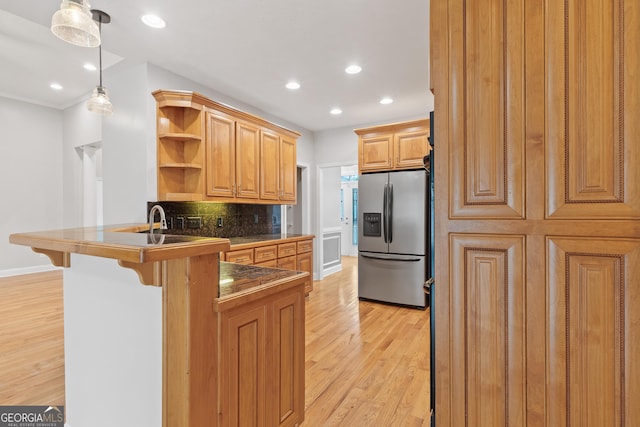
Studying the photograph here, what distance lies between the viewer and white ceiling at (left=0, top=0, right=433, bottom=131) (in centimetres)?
232

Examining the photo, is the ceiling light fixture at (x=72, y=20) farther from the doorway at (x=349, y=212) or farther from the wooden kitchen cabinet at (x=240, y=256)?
the doorway at (x=349, y=212)

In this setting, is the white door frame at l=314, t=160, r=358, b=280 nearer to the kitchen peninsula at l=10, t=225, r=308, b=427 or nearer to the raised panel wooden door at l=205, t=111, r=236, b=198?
the raised panel wooden door at l=205, t=111, r=236, b=198

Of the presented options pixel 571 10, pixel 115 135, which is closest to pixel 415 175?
pixel 571 10

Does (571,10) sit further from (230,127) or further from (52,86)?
(52,86)

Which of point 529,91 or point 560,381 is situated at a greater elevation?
point 529,91

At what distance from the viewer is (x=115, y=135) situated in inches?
135

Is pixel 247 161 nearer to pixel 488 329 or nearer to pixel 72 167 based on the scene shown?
pixel 488 329

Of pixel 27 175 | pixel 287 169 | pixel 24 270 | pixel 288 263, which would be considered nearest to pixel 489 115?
pixel 288 263

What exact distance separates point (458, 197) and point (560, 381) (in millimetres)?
639

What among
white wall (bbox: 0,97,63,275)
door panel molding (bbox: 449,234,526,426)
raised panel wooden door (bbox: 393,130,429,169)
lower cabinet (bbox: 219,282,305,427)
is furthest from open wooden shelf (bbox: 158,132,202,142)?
white wall (bbox: 0,97,63,275)

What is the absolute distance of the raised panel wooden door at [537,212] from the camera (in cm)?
88

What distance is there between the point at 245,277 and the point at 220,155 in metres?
2.24

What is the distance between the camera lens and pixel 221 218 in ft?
13.2

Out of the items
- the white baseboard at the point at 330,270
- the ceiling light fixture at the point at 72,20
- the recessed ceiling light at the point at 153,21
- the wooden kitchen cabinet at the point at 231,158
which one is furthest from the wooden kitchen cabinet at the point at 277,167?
the ceiling light fixture at the point at 72,20
